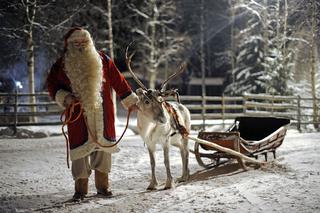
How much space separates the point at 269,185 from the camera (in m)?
6.81

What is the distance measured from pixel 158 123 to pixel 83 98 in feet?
3.99

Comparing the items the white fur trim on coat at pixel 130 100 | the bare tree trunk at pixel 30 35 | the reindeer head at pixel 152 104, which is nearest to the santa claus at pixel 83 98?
the white fur trim on coat at pixel 130 100

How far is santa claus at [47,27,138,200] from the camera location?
232 inches

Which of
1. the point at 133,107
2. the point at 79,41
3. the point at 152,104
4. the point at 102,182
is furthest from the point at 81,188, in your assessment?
the point at 79,41

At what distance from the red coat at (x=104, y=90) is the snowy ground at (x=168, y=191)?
891 mm

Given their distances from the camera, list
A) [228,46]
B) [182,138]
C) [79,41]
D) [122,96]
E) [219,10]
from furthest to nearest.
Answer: [228,46] → [219,10] → [182,138] → [122,96] → [79,41]

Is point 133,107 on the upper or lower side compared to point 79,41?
lower

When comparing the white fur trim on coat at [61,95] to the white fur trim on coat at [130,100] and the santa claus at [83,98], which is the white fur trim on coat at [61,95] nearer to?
the santa claus at [83,98]

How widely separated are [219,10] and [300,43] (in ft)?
33.7

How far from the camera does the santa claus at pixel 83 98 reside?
5.89 meters

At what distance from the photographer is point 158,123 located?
6469 mm

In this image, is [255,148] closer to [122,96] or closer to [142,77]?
[122,96]

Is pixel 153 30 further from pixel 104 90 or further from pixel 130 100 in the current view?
pixel 104 90

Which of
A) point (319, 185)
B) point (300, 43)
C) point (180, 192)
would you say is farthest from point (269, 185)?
point (300, 43)
